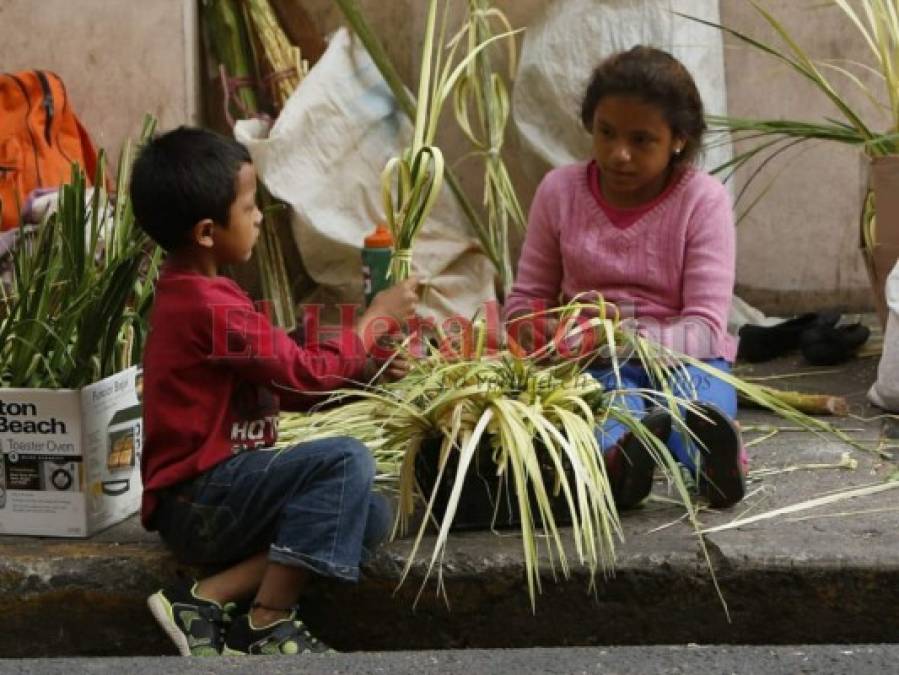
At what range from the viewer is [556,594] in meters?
3.18

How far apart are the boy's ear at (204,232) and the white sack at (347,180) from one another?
1937 mm

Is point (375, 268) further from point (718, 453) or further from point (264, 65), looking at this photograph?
point (264, 65)

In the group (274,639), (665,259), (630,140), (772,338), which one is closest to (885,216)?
(772,338)

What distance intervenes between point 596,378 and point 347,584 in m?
0.82

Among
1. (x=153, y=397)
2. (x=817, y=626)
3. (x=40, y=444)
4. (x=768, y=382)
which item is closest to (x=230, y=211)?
(x=153, y=397)

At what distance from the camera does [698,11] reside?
511cm

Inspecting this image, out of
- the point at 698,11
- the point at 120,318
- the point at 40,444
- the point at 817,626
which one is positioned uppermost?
the point at 698,11

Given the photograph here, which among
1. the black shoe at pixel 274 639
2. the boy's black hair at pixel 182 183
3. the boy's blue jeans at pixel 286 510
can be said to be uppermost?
the boy's black hair at pixel 182 183

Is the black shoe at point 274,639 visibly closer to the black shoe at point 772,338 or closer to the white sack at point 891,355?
the white sack at point 891,355

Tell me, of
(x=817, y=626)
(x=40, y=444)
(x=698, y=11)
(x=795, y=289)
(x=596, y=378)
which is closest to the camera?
(x=817, y=626)

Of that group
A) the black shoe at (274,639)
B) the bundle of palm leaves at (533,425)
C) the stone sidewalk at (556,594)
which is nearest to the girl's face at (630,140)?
the bundle of palm leaves at (533,425)

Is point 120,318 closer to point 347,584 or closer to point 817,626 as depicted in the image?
point 347,584

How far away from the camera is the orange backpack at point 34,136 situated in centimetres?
489

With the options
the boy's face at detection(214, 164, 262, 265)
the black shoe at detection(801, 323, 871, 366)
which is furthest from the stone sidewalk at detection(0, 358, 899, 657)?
the black shoe at detection(801, 323, 871, 366)
